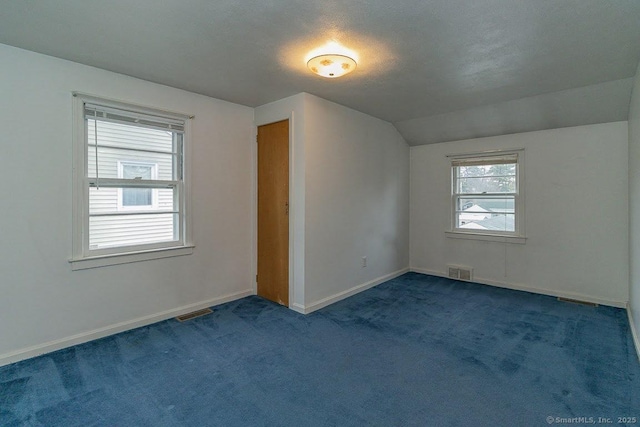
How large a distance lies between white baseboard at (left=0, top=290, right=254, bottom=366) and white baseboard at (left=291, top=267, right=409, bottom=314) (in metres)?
1.00

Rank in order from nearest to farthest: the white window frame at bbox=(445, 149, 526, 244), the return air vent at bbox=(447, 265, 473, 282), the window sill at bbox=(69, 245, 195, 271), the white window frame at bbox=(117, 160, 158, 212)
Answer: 1. the window sill at bbox=(69, 245, 195, 271)
2. the white window frame at bbox=(117, 160, 158, 212)
3. the white window frame at bbox=(445, 149, 526, 244)
4. the return air vent at bbox=(447, 265, 473, 282)

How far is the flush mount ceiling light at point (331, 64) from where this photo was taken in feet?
8.18

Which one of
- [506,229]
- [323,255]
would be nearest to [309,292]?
[323,255]

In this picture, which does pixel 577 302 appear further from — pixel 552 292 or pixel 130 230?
pixel 130 230

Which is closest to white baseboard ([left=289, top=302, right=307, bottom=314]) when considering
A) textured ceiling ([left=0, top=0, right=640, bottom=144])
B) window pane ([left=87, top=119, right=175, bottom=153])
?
window pane ([left=87, top=119, right=175, bottom=153])

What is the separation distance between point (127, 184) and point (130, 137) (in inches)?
18.1

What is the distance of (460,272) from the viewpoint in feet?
16.3

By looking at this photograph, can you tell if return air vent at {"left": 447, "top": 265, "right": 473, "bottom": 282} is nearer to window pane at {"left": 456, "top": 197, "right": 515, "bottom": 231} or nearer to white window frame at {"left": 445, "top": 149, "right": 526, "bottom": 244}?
white window frame at {"left": 445, "top": 149, "right": 526, "bottom": 244}

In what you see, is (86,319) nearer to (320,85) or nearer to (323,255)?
(323,255)

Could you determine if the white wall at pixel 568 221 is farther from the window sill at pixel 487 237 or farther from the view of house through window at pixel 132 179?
the view of house through window at pixel 132 179

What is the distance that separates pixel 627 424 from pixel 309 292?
2.61 meters

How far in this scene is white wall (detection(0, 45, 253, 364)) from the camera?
251 centimetres

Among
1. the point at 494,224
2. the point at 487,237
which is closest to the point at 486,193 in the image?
the point at 494,224

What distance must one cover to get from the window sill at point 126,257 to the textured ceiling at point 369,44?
5.55ft
